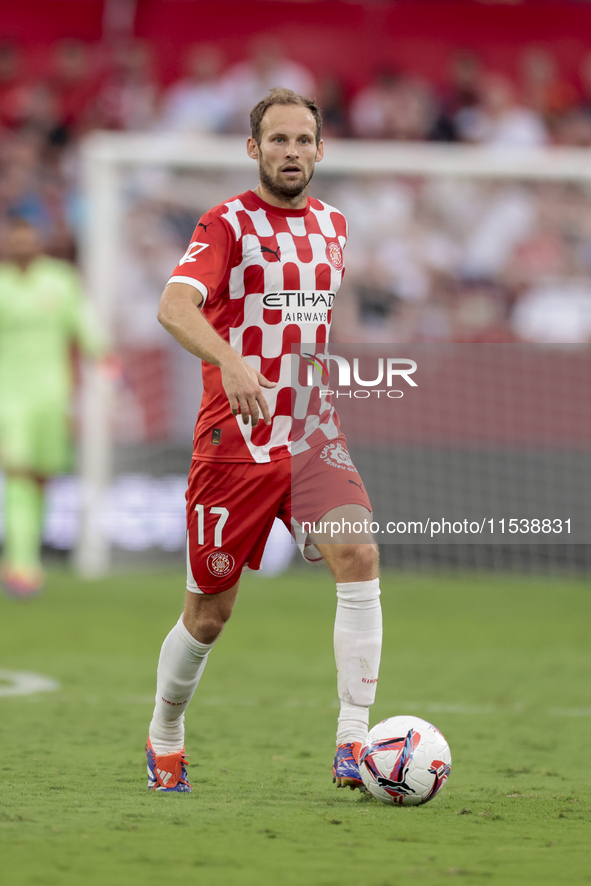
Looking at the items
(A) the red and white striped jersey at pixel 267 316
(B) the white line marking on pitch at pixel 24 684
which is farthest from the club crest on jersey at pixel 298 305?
(B) the white line marking on pitch at pixel 24 684

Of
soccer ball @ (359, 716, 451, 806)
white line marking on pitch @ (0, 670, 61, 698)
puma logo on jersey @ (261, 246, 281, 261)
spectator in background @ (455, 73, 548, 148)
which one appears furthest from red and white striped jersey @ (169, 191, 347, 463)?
spectator in background @ (455, 73, 548, 148)

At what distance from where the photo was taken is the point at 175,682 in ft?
13.5

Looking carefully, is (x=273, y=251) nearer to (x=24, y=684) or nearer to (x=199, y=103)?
(x=24, y=684)

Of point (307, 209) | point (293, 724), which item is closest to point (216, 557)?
point (307, 209)

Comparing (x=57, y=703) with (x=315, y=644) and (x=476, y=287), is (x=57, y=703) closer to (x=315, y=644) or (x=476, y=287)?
(x=315, y=644)

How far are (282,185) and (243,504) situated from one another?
1000mm

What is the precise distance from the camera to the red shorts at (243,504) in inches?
157

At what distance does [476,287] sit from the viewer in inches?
463

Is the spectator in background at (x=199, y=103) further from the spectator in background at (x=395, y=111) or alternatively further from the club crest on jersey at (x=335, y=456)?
the club crest on jersey at (x=335, y=456)

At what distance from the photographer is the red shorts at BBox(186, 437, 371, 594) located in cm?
400

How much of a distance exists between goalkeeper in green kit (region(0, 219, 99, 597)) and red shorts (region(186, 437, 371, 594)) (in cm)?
569

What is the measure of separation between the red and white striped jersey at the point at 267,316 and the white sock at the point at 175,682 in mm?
593

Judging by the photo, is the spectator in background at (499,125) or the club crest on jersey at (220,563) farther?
the spectator in background at (499,125)

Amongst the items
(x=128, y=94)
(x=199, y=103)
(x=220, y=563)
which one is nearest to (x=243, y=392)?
(x=220, y=563)
